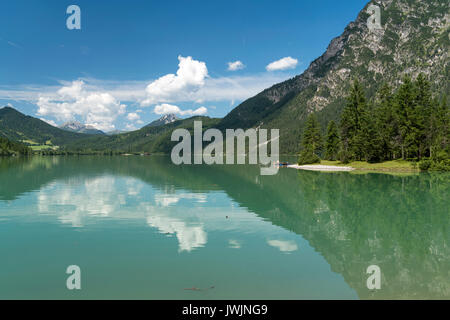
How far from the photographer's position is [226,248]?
21.9m

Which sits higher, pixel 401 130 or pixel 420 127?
pixel 420 127

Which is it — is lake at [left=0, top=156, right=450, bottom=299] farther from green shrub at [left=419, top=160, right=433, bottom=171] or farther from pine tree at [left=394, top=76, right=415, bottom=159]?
pine tree at [left=394, top=76, right=415, bottom=159]

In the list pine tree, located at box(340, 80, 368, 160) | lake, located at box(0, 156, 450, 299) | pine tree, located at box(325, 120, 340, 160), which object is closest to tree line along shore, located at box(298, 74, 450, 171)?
pine tree, located at box(340, 80, 368, 160)

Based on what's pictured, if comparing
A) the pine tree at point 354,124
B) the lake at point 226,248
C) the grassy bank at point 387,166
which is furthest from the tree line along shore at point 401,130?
the lake at point 226,248

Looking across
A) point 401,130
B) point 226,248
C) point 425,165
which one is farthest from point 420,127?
point 226,248

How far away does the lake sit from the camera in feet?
49.8

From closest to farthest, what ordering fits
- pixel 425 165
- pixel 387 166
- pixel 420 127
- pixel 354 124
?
pixel 425 165 < pixel 420 127 < pixel 387 166 < pixel 354 124

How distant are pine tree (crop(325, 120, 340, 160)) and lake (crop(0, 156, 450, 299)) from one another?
83.9m

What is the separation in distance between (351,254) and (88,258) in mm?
17134

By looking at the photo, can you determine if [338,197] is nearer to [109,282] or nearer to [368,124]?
[109,282]

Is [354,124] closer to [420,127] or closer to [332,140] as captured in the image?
[332,140]

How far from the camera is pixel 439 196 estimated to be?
43.9 m

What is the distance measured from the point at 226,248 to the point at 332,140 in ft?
369
